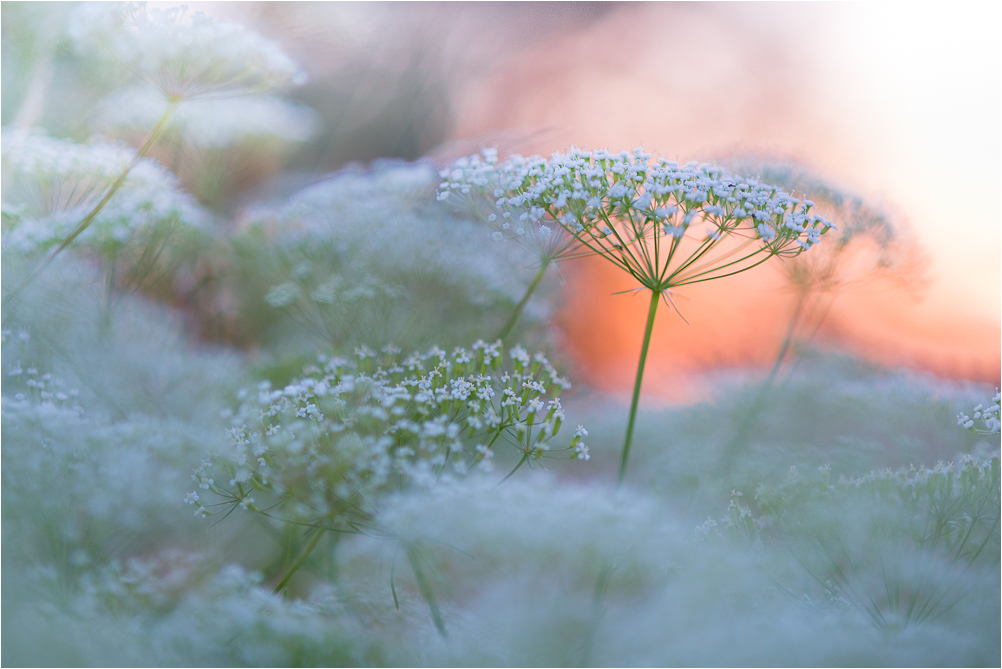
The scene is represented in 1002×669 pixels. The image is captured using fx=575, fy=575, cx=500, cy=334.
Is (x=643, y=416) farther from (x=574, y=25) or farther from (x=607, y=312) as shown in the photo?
(x=574, y=25)

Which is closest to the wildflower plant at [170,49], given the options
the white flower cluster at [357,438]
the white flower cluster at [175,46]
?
the white flower cluster at [175,46]

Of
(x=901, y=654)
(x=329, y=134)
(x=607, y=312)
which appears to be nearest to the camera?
(x=901, y=654)

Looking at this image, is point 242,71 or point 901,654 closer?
point 901,654

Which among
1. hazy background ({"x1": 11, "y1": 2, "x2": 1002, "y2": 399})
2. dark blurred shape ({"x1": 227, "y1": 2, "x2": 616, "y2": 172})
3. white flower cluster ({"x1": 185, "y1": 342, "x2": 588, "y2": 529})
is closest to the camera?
white flower cluster ({"x1": 185, "y1": 342, "x2": 588, "y2": 529})

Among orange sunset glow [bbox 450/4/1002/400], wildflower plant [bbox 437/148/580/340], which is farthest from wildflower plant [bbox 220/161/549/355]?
orange sunset glow [bbox 450/4/1002/400]

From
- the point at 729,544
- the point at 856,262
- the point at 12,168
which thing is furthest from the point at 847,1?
the point at 12,168

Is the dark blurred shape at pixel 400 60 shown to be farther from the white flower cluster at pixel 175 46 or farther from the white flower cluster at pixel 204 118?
the white flower cluster at pixel 175 46

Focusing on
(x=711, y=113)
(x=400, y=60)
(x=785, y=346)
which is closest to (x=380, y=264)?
(x=785, y=346)

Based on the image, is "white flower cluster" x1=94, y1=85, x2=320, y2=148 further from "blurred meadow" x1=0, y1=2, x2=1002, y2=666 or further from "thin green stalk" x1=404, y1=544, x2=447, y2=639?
"thin green stalk" x1=404, y1=544, x2=447, y2=639
